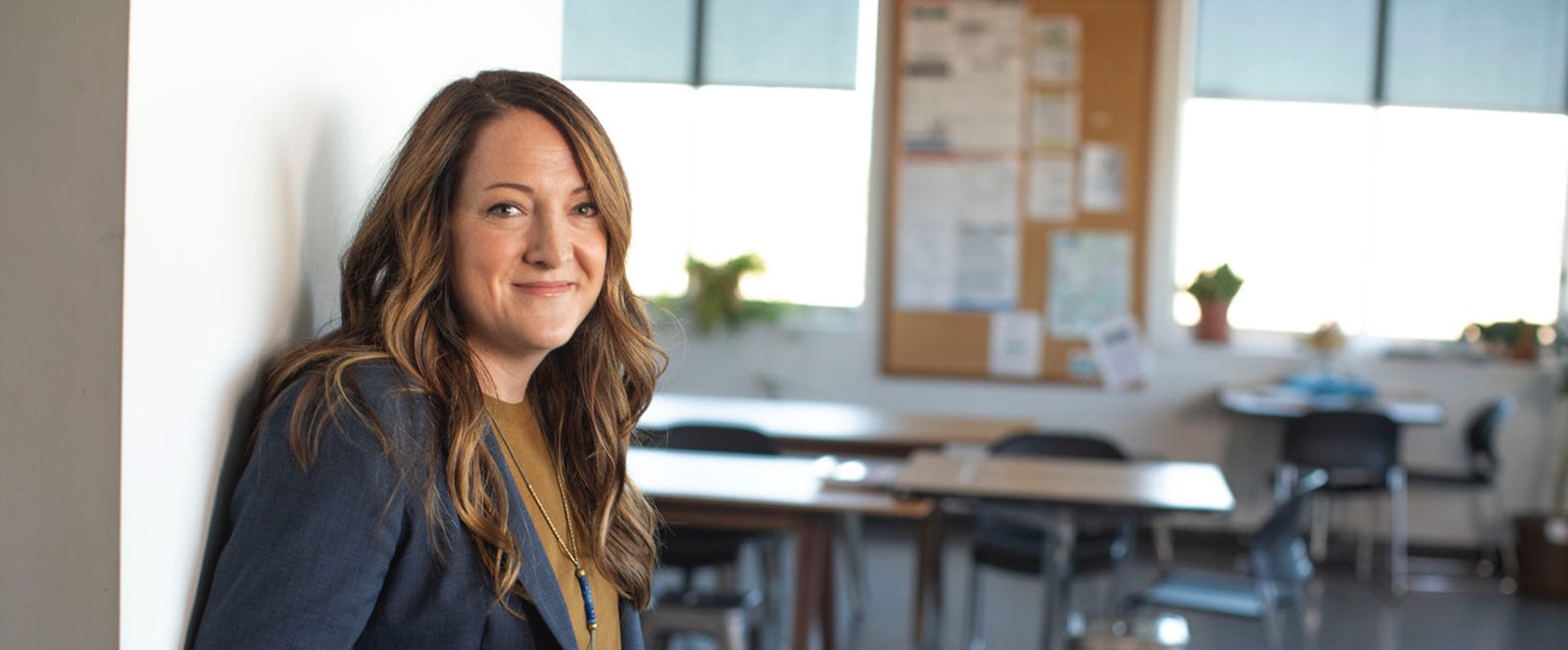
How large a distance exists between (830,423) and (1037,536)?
0.92m

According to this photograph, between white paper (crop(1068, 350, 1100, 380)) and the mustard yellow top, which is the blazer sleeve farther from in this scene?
white paper (crop(1068, 350, 1100, 380))

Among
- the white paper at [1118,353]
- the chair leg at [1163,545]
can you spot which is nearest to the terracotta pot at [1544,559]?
the chair leg at [1163,545]

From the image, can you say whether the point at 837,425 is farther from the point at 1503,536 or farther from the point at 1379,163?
the point at 1503,536

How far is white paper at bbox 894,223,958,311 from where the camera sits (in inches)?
296

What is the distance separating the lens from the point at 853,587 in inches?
217

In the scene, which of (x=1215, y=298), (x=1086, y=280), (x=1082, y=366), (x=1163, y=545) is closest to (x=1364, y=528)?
(x=1163, y=545)

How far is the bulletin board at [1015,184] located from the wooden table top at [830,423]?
187 centimetres

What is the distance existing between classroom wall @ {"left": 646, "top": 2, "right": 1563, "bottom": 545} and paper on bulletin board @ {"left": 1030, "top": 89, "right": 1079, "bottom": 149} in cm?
43

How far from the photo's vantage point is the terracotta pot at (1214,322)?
7.30 meters

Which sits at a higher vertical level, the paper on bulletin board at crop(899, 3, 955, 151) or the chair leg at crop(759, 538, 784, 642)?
the paper on bulletin board at crop(899, 3, 955, 151)

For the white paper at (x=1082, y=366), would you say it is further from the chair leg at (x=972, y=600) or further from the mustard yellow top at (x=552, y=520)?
the mustard yellow top at (x=552, y=520)

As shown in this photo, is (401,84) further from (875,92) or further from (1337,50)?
(1337,50)

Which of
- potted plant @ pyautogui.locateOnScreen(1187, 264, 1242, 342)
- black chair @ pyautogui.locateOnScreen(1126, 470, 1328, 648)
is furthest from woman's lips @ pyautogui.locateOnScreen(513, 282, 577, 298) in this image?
potted plant @ pyautogui.locateOnScreen(1187, 264, 1242, 342)

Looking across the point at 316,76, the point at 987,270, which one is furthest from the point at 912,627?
the point at 316,76
